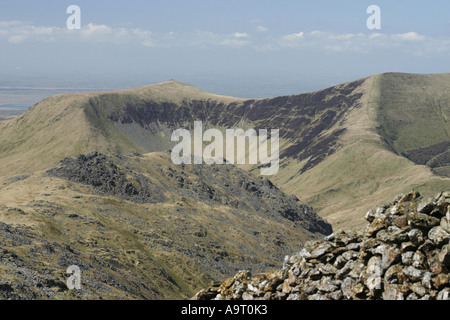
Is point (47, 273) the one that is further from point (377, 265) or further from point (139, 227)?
point (377, 265)

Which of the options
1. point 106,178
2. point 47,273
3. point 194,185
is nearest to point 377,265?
point 47,273

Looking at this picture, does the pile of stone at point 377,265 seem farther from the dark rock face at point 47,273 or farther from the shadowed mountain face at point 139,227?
the shadowed mountain face at point 139,227

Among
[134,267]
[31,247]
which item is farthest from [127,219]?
[31,247]

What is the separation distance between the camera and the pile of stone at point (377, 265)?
28734mm

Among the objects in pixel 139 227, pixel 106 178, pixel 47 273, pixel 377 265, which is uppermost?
pixel 377 265

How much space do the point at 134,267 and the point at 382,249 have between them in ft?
230

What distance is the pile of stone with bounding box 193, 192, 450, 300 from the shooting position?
1131 inches

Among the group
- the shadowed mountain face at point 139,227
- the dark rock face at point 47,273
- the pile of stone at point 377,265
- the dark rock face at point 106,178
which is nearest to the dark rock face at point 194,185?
the dark rock face at point 106,178

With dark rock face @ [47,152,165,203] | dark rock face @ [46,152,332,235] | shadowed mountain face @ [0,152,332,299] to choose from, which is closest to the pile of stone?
shadowed mountain face @ [0,152,332,299]

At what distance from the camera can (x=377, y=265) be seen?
101 ft

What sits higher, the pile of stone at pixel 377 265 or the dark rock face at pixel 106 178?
the pile of stone at pixel 377 265
